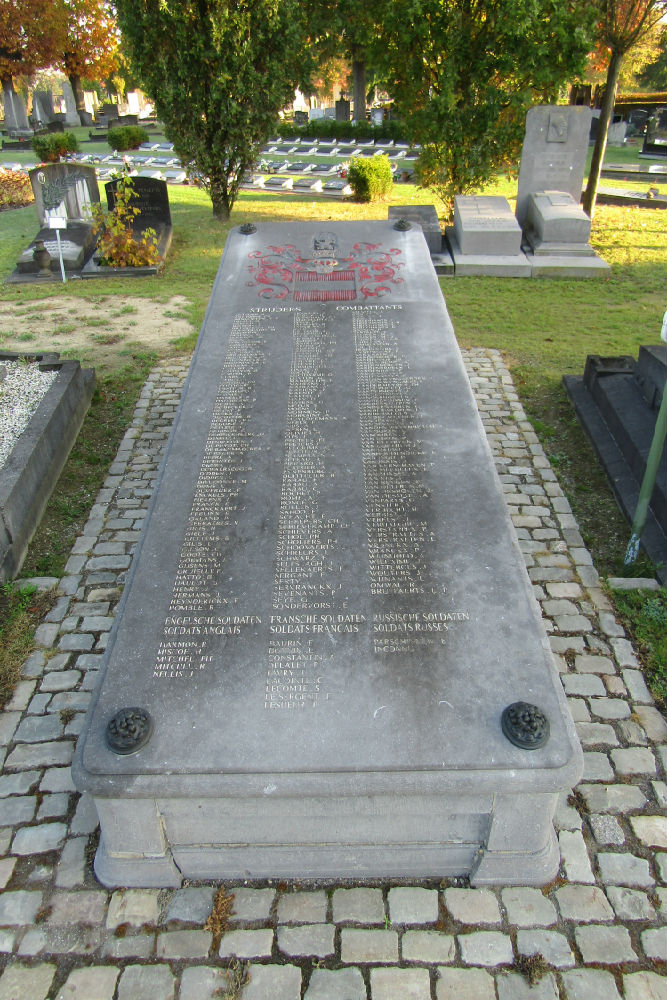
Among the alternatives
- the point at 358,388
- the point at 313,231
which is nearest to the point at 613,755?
the point at 358,388

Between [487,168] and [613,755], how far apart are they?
15783 millimetres

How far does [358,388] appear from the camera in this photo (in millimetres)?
5879

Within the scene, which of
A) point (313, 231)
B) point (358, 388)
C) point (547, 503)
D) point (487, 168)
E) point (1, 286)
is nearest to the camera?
point (358, 388)

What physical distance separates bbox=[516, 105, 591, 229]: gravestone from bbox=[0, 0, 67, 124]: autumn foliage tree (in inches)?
1220

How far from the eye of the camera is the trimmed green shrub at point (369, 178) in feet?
64.8

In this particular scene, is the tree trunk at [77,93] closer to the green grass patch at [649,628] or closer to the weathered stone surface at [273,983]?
the green grass patch at [649,628]

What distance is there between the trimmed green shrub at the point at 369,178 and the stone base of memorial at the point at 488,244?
19.9 ft

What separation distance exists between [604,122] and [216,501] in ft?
51.2

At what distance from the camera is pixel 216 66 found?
14836mm

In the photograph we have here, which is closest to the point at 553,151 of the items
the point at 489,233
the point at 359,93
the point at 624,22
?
the point at 624,22

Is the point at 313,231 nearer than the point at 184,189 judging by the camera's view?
Yes

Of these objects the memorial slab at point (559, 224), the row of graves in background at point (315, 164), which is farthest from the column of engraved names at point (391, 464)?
the row of graves in background at point (315, 164)

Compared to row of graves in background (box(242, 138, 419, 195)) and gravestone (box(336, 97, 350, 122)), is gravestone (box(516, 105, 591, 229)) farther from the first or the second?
gravestone (box(336, 97, 350, 122))

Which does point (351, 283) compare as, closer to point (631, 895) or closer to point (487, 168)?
point (631, 895)
